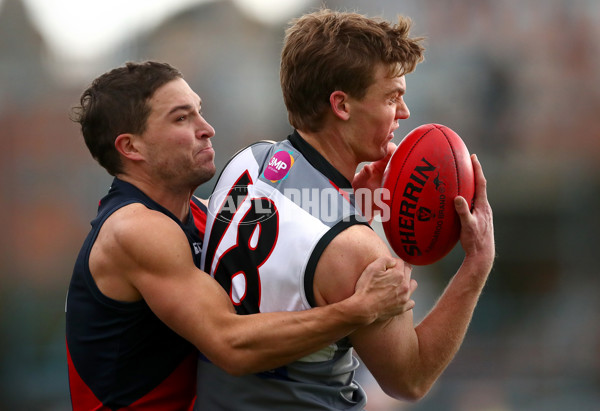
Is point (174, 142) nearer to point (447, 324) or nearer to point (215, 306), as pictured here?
point (215, 306)

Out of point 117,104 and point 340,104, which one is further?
point 117,104

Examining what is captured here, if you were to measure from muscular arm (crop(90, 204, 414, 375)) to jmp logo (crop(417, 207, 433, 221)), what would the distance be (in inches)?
12.9

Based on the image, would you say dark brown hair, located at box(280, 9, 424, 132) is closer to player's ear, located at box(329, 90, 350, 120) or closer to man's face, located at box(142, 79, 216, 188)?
player's ear, located at box(329, 90, 350, 120)

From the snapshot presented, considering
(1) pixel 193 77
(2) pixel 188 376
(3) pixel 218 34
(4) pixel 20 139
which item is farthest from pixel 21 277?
(2) pixel 188 376

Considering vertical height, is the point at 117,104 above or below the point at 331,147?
above

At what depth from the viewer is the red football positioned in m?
2.52

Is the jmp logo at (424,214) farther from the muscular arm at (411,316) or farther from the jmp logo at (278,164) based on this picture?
the jmp logo at (278,164)

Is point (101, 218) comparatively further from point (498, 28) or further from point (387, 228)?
point (498, 28)

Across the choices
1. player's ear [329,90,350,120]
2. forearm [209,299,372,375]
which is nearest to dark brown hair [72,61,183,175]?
player's ear [329,90,350,120]

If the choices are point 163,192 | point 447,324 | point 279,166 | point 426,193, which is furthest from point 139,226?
point 447,324

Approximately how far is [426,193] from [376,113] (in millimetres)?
337

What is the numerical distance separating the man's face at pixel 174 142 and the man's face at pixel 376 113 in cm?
64

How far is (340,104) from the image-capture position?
2.54 metres

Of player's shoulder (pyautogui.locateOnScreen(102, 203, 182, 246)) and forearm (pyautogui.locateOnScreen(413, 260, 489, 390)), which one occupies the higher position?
player's shoulder (pyautogui.locateOnScreen(102, 203, 182, 246))
